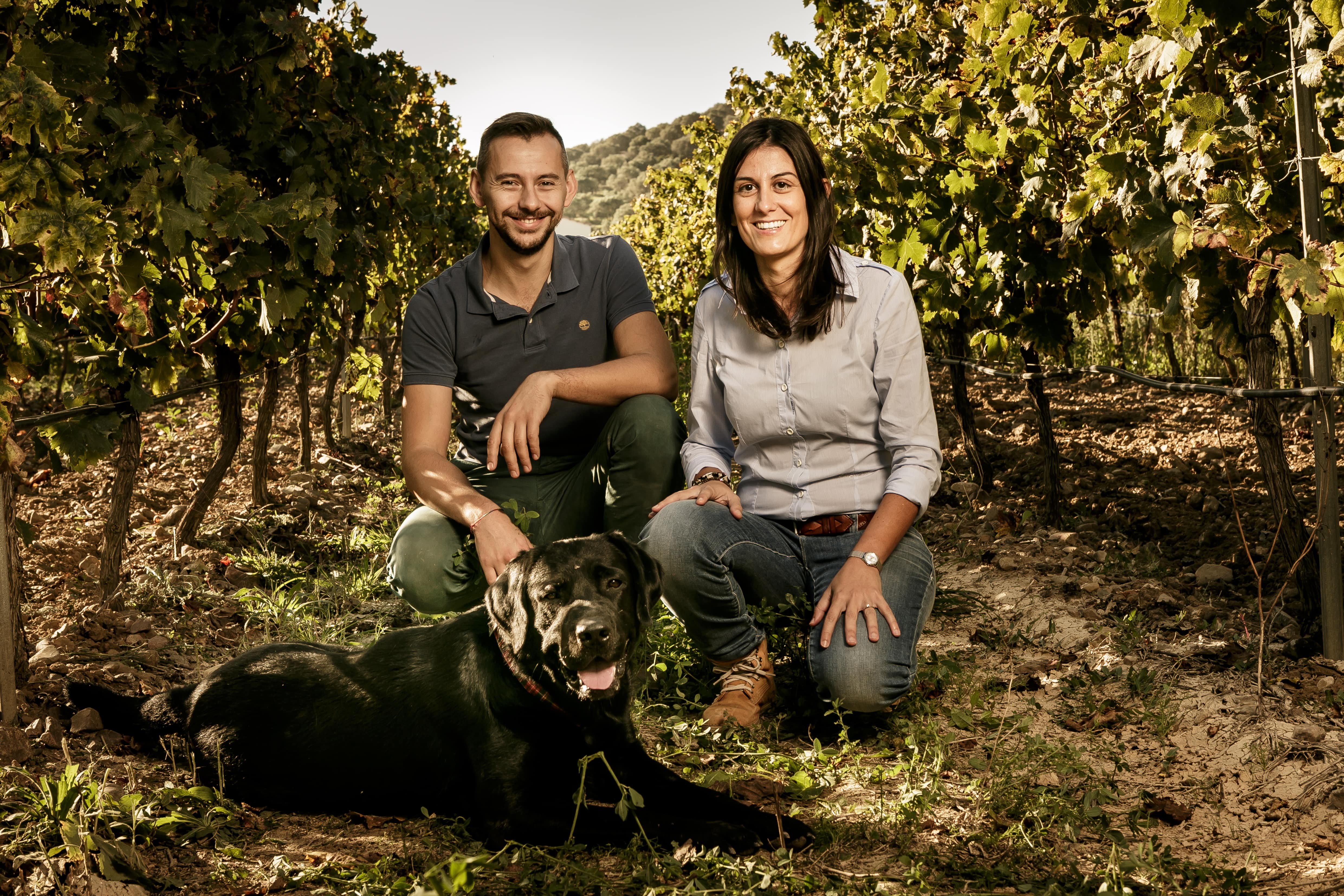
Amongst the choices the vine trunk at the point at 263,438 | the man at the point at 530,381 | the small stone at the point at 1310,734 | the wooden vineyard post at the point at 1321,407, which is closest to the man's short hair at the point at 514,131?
the man at the point at 530,381

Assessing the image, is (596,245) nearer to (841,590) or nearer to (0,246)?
(841,590)

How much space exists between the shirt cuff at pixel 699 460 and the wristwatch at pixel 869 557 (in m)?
0.53

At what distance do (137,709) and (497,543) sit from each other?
1.06m

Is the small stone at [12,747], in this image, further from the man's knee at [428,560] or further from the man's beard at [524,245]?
the man's beard at [524,245]

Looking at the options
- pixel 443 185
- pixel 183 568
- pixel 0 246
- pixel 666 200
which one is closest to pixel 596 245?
pixel 0 246

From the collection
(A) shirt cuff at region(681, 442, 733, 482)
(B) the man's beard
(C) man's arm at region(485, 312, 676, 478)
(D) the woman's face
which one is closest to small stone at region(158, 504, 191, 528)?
(C) man's arm at region(485, 312, 676, 478)

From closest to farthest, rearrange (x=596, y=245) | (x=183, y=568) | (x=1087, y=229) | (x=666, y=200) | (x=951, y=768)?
(x=951, y=768) → (x=596, y=245) → (x=1087, y=229) → (x=183, y=568) → (x=666, y=200)

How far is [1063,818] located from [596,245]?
7.28 feet

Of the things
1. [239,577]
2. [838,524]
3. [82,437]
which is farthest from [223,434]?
[838,524]

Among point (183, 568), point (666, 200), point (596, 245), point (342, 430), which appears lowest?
point (183, 568)

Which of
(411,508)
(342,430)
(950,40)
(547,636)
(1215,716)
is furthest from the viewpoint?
(342,430)

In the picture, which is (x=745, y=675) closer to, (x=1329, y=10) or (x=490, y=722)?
(x=490, y=722)

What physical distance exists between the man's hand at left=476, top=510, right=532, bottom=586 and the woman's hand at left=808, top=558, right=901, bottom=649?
0.83m

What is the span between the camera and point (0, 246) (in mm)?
2863
